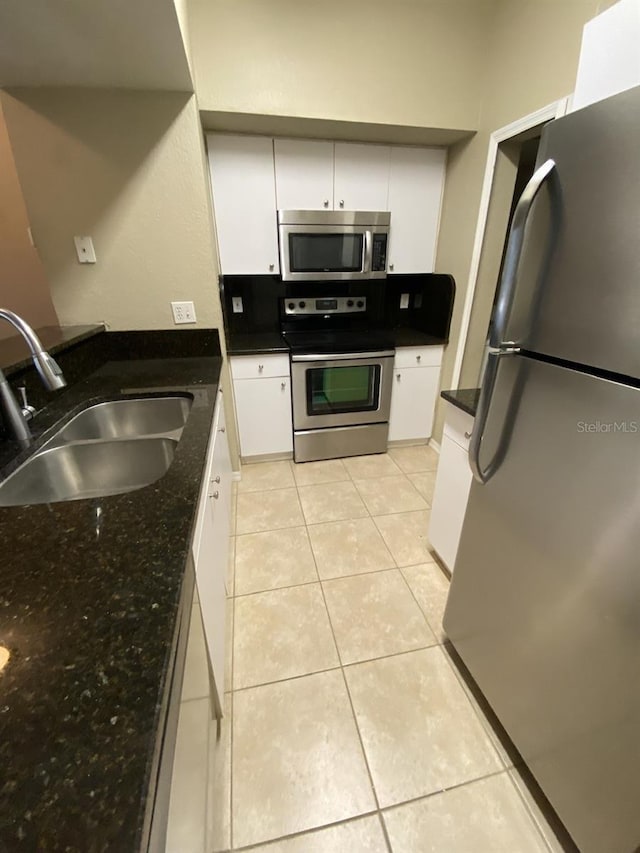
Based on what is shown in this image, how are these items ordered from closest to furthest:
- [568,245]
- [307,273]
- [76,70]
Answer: [568,245]
[76,70]
[307,273]

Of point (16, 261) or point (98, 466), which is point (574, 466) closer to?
point (98, 466)

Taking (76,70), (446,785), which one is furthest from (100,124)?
(446,785)

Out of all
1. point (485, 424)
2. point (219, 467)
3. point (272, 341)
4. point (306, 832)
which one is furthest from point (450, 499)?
point (272, 341)

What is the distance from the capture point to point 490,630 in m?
1.10

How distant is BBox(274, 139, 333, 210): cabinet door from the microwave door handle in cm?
33

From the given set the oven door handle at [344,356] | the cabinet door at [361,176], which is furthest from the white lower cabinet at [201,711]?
the cabinet door at [361,176]

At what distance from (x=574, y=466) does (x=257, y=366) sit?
1.90 metres

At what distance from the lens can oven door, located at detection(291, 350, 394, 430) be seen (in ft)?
7.82

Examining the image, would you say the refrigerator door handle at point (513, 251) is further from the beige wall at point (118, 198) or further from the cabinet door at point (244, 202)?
the cabinet door at point (244, 202)

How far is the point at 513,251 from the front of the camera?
816mm

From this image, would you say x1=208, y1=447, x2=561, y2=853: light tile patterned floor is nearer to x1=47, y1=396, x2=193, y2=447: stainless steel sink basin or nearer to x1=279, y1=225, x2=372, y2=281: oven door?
x1=47, y1=396, x2=193, y2=447: stainless steel sink basin

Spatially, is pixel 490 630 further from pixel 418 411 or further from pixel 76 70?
pixel 76 70

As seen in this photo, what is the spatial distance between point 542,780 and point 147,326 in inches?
90.3

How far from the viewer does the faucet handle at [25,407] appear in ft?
3.59
